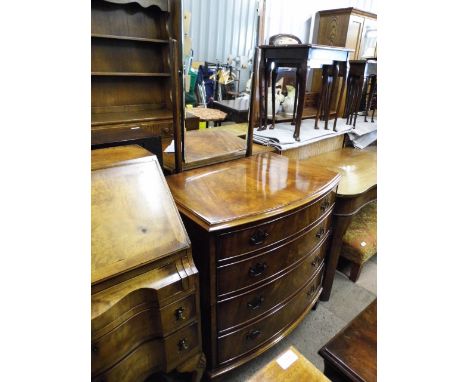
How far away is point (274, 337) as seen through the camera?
51.6 inches

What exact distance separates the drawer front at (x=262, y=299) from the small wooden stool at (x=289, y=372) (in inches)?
13.8

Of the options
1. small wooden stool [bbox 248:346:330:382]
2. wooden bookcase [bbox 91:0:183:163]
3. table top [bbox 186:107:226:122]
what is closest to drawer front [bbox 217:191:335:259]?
small wooden stool [bbox 248:346:330:382]

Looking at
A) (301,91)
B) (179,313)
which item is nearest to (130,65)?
(301,91)

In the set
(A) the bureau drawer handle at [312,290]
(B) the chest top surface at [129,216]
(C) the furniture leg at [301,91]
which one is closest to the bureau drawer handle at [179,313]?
(B) the chest top surface at [129,216]

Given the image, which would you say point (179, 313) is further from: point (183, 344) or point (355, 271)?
point (355, 271)

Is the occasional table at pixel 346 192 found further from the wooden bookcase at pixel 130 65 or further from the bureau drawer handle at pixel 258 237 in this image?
the wooden bookcase at pixel 130 65

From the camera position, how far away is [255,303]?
113 centimetres

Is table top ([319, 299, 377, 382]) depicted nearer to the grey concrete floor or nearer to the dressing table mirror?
the grey concrete floor

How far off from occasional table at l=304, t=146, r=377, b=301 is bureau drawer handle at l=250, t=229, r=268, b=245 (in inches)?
26.8

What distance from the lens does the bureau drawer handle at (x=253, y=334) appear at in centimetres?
119

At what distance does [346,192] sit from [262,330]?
82 cm
